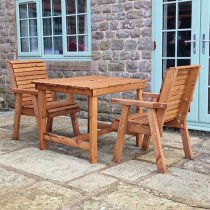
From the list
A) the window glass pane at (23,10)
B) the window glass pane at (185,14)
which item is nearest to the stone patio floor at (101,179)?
the window glass pane at (185,14)

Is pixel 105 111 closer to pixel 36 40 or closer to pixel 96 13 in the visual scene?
pixel 96 13

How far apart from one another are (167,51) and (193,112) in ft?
3.04

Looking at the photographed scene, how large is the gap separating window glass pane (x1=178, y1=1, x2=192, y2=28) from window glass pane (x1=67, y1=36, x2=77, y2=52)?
6.54ft

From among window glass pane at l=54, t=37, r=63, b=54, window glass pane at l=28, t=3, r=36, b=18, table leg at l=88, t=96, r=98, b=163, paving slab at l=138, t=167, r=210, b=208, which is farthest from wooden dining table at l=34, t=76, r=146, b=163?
window glass pane at l=28, t=3, r=36, b=18

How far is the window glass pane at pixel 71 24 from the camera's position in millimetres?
6195

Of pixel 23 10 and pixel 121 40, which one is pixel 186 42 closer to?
pixel 121 40

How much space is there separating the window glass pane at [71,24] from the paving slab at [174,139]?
2.42 meters

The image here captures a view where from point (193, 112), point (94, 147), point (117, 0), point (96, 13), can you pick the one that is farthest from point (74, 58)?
point (94, 147)

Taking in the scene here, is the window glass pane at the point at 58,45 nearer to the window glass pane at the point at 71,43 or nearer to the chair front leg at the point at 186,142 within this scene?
the window glass pane at the point at 71,43

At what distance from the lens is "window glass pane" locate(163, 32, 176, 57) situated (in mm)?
5045

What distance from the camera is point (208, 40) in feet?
15.4

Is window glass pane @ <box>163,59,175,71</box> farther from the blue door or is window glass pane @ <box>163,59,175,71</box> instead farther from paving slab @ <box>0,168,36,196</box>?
paving slab @ <box>0,168,36,196</box>

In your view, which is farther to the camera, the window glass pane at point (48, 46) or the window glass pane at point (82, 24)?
the window glass pane at point (48, 46)

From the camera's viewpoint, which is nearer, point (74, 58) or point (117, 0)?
point (117, 0)
